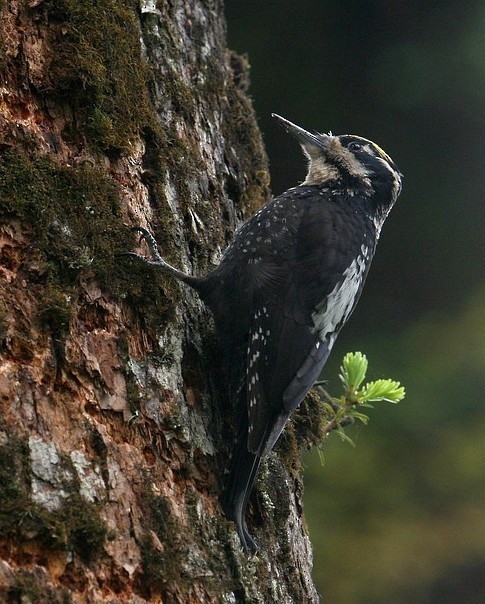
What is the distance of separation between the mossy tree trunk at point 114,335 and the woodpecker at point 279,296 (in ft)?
0.27

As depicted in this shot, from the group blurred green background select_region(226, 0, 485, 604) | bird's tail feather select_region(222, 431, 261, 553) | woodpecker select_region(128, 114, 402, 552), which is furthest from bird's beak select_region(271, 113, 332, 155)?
bird's tail feather select_region(222, 431, 261, 553)

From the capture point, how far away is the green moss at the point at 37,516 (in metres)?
2.17

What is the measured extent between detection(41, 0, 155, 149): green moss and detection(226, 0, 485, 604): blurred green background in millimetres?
2658

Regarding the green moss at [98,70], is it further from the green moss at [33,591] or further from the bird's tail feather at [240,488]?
the green moss at [33,591]

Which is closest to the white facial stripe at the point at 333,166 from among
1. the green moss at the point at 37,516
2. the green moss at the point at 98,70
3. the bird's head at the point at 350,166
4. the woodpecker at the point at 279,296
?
the bird's head at the point at 350,166

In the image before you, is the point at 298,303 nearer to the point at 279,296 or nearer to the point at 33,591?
the point at 279,296

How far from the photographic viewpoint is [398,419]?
578 centimetres

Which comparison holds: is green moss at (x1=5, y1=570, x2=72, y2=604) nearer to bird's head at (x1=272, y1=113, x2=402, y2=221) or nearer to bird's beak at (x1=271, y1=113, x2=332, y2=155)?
bird's head at (x1=272, y1=113, x2=402, y2=221)

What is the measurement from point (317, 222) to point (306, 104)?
112 inches

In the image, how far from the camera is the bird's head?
4.37m

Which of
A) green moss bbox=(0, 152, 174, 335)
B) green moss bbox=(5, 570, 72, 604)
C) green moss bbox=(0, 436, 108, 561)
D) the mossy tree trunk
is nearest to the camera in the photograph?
green moss bbox=(5, 570, 72, 604)

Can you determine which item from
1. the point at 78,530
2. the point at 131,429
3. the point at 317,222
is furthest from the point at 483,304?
the point at 78,530

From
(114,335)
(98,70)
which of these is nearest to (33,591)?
(114,335)

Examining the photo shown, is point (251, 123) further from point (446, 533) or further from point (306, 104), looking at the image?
point (446, 533)
